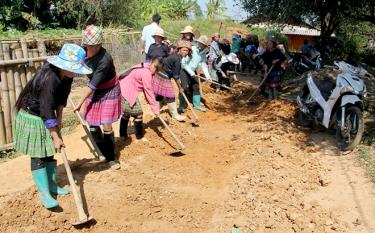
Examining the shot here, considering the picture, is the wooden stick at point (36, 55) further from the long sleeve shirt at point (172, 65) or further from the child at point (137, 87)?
the long sleeve shirt at point (172, 65)

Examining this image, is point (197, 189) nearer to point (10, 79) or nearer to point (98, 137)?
point (98, 137)

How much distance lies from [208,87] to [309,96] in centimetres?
432

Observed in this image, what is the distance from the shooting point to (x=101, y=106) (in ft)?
15.6

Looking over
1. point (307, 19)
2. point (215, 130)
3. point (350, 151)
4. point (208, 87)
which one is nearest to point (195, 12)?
point (307, 19)

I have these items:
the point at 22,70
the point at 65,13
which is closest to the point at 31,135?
the point at 22,70

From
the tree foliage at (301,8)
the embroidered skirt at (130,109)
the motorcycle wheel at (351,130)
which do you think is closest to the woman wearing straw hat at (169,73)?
the embroidered skirt at (130,109)

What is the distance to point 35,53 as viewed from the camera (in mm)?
6293

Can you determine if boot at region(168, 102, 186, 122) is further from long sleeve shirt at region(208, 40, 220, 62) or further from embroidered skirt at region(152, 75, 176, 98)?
long sleeve shirt at region(208, 40, 220, 62)

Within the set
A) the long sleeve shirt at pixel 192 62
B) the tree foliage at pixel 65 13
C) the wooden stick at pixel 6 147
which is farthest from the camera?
the tree foliage at pixel 65 13

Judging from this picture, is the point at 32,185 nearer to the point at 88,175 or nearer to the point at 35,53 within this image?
the point at 88,175

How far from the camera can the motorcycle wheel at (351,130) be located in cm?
536

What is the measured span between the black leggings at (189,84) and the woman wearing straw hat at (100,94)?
3200 mm

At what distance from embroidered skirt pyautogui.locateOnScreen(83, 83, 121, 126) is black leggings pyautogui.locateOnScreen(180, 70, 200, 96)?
3.26 metres

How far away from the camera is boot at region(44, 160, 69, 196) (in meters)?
4.13
